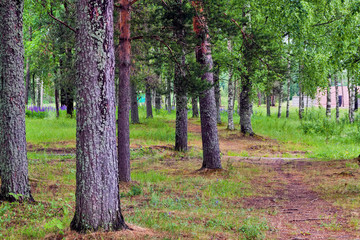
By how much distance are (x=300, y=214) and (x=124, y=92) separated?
16.5ft

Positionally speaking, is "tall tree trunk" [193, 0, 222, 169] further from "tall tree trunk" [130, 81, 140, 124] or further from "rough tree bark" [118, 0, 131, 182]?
"tall tree trunk" [130, 81, 140, 124]

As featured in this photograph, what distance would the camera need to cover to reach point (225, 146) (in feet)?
58.7

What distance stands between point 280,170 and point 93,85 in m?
9.26

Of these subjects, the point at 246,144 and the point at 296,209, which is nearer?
the point at 296,209

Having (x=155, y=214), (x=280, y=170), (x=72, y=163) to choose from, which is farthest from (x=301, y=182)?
(x=72, y=163)

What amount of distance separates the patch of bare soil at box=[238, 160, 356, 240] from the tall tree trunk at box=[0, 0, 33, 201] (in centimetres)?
454

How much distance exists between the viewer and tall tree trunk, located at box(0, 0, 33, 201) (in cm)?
621

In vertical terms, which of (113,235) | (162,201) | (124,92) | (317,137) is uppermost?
(124,92)

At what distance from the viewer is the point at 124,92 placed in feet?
29.2

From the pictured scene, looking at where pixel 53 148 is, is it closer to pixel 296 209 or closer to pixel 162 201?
pixel 162 201

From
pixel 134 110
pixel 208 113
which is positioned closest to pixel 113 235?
pixel 208 113

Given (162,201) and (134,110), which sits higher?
(134,110)

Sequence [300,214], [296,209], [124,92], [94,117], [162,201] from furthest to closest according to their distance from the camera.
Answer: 1. [124,92]
2. [162,201]
3. [296,209]
4. [300,214]
5. [94,117]

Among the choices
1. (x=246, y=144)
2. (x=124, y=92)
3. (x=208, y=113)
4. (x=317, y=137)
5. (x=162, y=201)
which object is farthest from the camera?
(x=317, y=137)
